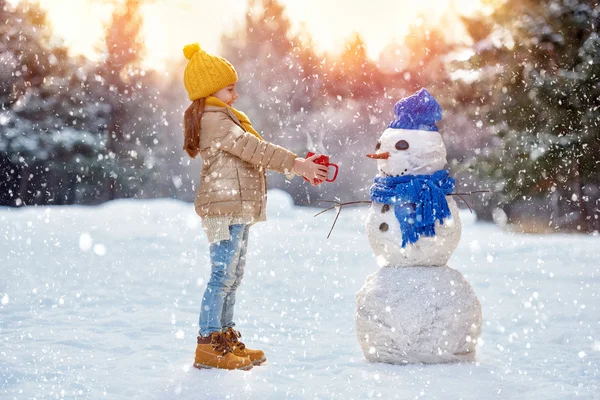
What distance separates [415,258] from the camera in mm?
4051

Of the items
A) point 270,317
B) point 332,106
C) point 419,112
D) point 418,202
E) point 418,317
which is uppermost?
A: point 332,106

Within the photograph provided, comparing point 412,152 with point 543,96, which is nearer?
point 412,152

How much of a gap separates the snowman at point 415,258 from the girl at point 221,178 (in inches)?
Answer: 24.8

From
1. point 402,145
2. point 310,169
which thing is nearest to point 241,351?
point 310,169

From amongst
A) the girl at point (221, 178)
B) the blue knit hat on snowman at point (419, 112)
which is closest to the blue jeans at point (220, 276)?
the girl at point (221, 178)

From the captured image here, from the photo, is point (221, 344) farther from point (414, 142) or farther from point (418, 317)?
point (414, 142)

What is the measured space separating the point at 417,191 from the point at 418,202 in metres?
0.07

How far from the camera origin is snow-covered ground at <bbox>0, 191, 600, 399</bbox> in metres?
3.53

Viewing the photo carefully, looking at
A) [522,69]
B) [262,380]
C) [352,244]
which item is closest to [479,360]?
[262,380]

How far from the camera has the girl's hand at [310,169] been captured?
12.0 ft

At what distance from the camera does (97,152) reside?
2209 centimetres

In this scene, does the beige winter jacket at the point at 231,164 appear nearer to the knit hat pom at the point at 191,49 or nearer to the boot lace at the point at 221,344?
the knit hat pom at the point at 191,49

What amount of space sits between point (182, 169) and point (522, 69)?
14660 mm

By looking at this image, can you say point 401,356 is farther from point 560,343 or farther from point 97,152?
point 97,152
